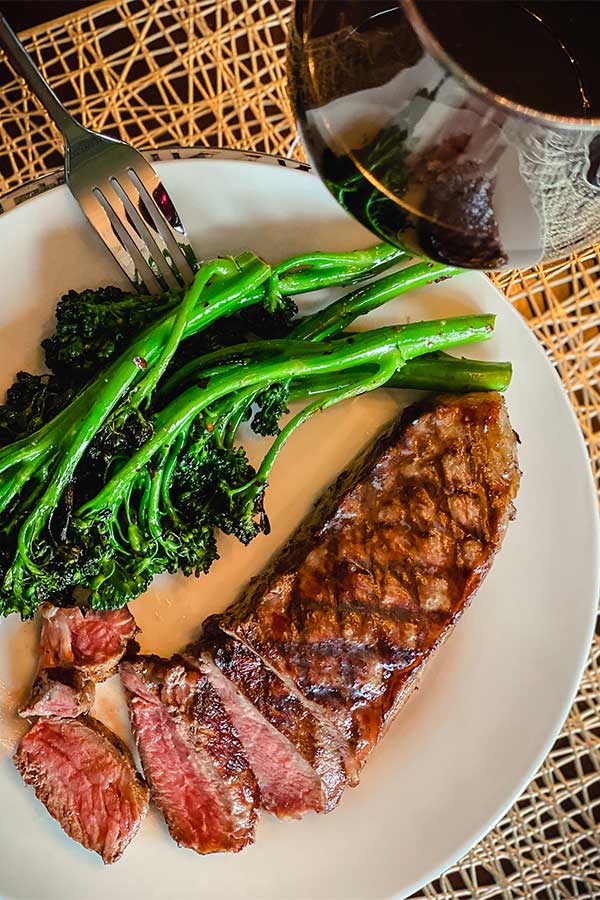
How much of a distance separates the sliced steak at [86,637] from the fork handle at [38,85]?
1.31 meters

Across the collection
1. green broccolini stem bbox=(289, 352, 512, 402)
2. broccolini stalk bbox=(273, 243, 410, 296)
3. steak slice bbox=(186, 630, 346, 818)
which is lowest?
steak slice bbox=(186, 630, 346, 818)

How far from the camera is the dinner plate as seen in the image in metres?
2.33

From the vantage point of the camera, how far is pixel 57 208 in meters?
2.35

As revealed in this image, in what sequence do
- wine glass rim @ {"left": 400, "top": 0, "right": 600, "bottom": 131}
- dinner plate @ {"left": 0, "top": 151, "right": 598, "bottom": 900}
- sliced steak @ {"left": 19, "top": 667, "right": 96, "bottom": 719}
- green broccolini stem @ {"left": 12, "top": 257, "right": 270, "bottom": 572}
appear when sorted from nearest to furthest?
wine glass rim @ {"left": 400, "top": 0, "right": 600, "bottom": 131} < green broccolini stem @ {"left": 12, "top": 257, "right": 270, "bottom": 572} < sliced steak @ {"left": 19, "top": 667, "right": 96, "bottom": 719} < dinner plate @ {"left": 0, "top": 151, "right": 598, "bottom": 900}

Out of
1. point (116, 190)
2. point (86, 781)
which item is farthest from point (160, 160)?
point (86, 781)

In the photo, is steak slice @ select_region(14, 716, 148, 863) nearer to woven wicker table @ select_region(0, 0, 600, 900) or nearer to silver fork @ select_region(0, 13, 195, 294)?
woven wicker table @ select_region(0, 0, 600, 900)

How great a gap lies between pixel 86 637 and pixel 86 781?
0.40 metres

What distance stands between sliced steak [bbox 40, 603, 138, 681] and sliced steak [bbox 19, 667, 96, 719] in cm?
3

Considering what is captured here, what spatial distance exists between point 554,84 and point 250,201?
1223 mm

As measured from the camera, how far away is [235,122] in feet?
9.24

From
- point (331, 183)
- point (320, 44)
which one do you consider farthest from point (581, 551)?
point (320, 44)

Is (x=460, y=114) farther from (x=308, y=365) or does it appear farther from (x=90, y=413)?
(x=90, y=413)

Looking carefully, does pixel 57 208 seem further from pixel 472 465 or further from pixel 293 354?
pixel 472 465

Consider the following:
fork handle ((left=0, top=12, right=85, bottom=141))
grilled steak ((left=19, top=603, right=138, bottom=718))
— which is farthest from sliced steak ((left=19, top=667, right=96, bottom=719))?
fork handle ((left=0, top=12, right=85, bottom=141))
